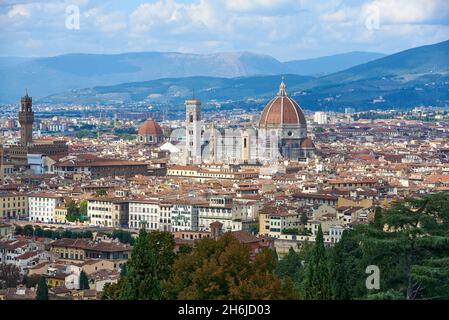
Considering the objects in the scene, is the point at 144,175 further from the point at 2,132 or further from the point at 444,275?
the point at 444,275

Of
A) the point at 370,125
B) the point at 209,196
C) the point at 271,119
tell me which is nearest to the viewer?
the point at 209,196

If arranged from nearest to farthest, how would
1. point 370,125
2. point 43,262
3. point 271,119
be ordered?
point 43,262 → point 271,119 → point 370,125

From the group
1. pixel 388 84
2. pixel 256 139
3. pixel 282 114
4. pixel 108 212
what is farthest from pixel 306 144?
pixel 388 84

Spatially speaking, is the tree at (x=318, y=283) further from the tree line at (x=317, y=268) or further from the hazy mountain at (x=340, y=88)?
the hazy mountain at (x=340, y=88)

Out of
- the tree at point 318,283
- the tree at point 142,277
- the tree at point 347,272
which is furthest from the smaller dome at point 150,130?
the tree at point 318,283

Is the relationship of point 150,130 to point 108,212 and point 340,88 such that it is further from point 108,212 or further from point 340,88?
point 340,88

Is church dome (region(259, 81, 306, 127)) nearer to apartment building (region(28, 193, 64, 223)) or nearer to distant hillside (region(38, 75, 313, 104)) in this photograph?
apartment building (region(28, 193, 64, 223))

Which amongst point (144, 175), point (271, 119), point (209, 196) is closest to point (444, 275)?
point (209, 196)
